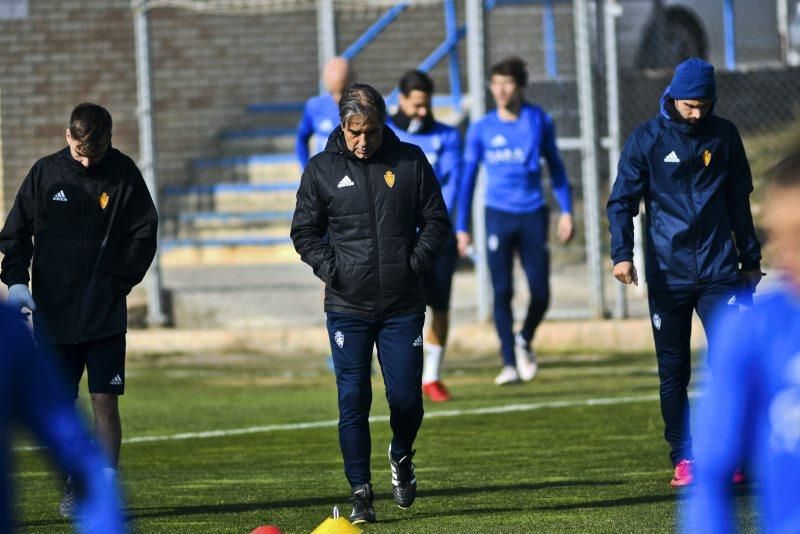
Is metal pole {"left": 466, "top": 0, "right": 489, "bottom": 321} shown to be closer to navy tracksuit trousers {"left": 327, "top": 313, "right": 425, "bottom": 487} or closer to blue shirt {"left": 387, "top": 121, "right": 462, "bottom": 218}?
blue shirt {"left": 387, "top": 121, "right": 462, "bottom": 218}

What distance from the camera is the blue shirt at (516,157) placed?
1223cm

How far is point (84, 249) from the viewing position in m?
7.43

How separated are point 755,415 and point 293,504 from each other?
4.79 meters

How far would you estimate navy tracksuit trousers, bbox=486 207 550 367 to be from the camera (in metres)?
12.3

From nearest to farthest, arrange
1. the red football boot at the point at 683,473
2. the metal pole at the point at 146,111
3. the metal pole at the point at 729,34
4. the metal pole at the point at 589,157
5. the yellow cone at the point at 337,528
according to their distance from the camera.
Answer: the yellow cone at the point at 337,528 < the red football boot at the point at 683,473 < the metal pole at the point at 589,157 < the metal pole at the point at 146,111 < the metal pole at the point at 729,34

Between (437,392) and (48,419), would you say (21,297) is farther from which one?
(437,392)

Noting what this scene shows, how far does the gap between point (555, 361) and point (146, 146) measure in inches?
172

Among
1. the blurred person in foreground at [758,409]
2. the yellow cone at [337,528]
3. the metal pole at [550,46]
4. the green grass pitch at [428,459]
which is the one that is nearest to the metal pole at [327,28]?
the metal pole at [550,46]

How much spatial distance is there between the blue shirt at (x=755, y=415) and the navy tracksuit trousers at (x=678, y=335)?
15.0ft

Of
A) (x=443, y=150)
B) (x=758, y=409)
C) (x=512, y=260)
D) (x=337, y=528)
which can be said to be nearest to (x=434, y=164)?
(x=443, y=150)

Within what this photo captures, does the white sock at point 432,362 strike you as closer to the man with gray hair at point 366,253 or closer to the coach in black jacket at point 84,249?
the man with gray hair at point 366,253

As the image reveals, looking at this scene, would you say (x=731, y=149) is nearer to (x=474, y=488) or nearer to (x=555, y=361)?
(x=474, y=488)

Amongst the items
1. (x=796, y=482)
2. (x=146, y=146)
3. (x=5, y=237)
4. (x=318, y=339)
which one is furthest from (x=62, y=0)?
(x=796, y=482)

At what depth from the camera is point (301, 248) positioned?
7.38 metres
